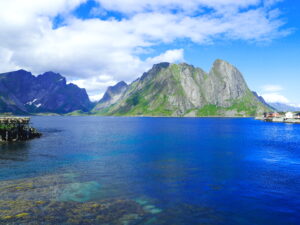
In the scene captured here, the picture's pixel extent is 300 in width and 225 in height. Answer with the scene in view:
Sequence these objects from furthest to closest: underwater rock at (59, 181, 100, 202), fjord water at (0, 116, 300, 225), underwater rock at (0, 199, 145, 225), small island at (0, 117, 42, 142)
Result: small island at (0, 117, 42, 142), underwater rock at (59, 181, 100, 202), fjord water at (0, 116, 300, 225), underwater rock at (0, 199, 145, 225)

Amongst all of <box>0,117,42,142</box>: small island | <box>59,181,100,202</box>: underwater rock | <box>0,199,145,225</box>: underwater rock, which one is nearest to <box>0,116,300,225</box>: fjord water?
<box>59,181,100,202</box>: underwater rock

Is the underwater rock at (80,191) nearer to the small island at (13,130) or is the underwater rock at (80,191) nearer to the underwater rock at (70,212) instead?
the underwater rock at (70,212)

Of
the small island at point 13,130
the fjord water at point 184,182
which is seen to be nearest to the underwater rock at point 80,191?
the fjord water at point 184,182

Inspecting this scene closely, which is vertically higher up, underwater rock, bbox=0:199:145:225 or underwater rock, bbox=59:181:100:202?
underwater rock, bbox=0:199:145:225

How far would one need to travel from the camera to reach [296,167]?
5319 cm

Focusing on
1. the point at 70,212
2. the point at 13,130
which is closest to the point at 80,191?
the point at 70,212

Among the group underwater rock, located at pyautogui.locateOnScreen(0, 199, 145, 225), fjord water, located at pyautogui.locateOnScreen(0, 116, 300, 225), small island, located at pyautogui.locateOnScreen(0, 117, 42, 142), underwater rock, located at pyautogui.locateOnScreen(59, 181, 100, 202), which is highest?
small island, located at pyautogui.locateOnScreen(0, 117, 42, 142)

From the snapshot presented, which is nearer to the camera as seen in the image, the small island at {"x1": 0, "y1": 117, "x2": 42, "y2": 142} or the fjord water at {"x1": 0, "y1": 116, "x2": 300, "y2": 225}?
the fjord water at {"x1": 0, "y1": 116, "x2": 300, "y2": 225}

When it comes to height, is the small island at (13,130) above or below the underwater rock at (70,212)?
above

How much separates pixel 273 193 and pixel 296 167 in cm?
2144

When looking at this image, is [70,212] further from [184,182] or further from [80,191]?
[184,182]

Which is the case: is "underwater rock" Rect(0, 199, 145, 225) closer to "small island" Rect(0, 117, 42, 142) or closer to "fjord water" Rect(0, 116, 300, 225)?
"fjord water" Rect(0, 116, 300, 225)

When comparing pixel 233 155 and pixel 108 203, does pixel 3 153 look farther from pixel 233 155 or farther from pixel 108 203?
pixel 233 155

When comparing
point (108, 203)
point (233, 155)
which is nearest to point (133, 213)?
point (108, 203)
